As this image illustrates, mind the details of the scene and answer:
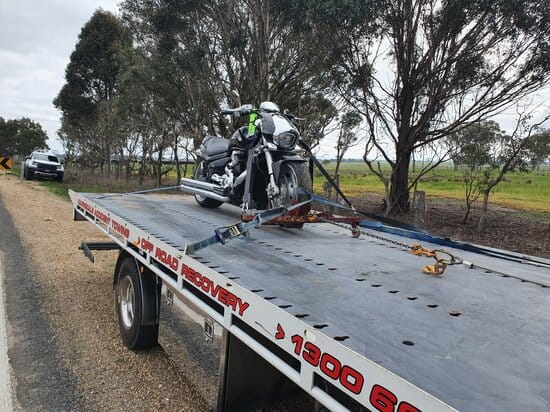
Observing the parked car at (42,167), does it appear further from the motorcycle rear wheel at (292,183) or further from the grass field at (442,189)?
the motorcycle rear wheel at (292,183)

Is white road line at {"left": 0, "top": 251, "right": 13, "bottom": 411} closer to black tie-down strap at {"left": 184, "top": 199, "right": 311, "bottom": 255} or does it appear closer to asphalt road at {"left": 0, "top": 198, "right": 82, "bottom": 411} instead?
asphalt road at {"left": 0, "top": 198, "right": 82, "bottom": 411}

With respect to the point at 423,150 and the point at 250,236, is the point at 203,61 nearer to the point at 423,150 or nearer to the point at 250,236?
the point at 423,150

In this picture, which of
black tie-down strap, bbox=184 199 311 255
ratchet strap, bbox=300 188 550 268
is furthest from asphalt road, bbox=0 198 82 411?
ratchet strap, bbox=300 188 550 268

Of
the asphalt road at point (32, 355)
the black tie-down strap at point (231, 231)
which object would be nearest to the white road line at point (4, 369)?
the asphalt road at point (32, 355)

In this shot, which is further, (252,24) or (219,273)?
(252,24)

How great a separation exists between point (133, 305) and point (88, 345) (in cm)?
66

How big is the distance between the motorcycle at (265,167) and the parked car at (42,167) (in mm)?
25715

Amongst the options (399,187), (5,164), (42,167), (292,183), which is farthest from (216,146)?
(42,167)

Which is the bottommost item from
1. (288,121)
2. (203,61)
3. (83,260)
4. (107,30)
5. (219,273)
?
(83,260)

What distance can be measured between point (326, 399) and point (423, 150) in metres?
14.6

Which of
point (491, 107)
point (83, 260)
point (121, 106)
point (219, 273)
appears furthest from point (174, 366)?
point (121, 106)

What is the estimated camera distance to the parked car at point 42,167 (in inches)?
1113

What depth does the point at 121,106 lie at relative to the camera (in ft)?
85.4

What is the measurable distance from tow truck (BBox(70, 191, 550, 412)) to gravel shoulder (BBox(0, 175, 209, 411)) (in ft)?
0.67
